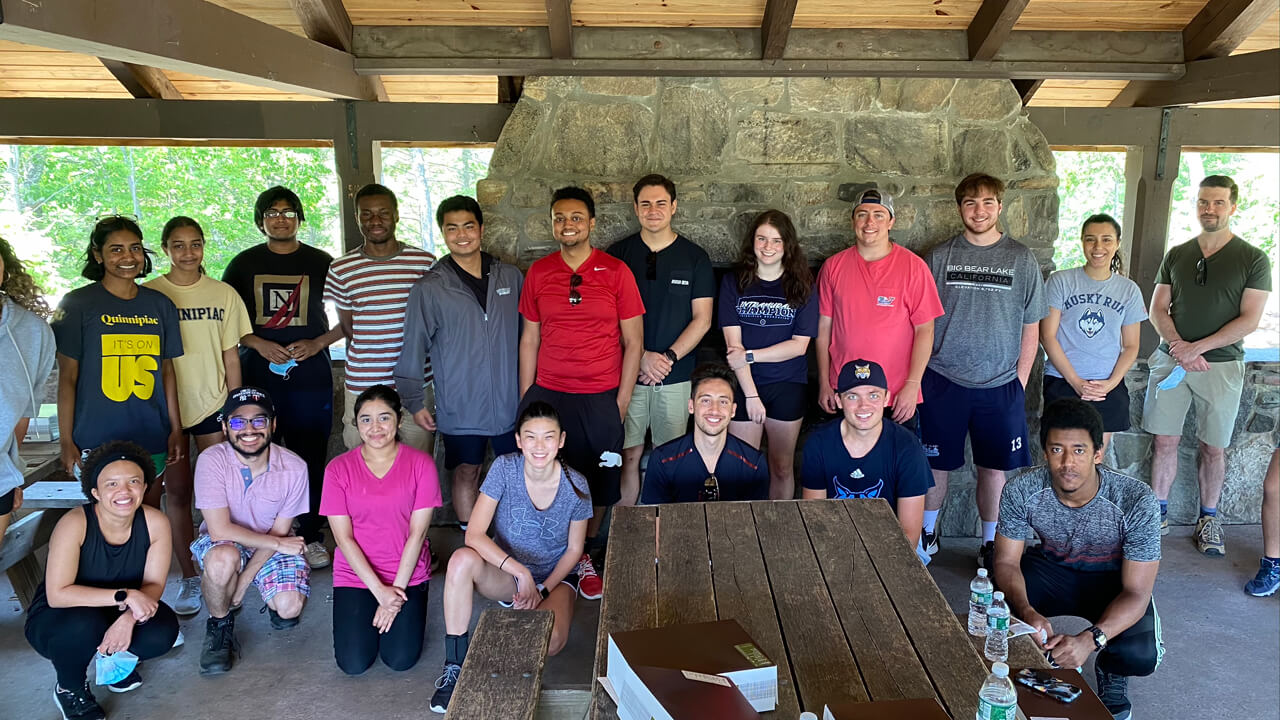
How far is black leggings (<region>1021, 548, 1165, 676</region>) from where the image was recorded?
2691 mm

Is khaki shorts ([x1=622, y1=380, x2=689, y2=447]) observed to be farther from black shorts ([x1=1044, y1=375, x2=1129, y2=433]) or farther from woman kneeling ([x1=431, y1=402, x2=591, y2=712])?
black shorts ([x1=1044, y1=375, x2=1129, y2=433])

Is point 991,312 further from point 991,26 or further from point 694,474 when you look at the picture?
point 694,474

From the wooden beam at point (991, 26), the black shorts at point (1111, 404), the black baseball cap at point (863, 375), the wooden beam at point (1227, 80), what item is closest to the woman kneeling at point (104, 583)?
the black baseball cap at point (863, 375)

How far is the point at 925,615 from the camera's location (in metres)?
1.97

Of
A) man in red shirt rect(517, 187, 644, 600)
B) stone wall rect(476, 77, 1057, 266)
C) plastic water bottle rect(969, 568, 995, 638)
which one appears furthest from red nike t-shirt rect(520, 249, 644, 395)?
plastic water bottle rect(969, 568, 995, 638)

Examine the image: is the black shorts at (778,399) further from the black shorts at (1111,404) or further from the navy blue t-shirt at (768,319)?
the black shorts at (1111,404)

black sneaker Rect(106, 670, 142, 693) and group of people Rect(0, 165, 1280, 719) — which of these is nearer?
group of people Rect(0, 165, 1280, 719)

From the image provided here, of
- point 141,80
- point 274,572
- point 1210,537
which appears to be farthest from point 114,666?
point 1210,537

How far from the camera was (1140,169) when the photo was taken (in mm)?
4957

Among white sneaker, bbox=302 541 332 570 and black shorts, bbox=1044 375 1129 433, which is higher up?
black shorts, bbox=1044 375 1129 433

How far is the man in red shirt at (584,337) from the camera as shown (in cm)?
371

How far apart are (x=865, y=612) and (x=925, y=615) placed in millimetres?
140

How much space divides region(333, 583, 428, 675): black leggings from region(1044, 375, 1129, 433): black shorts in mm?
3187

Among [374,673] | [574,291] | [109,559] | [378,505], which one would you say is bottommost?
[374,673]
